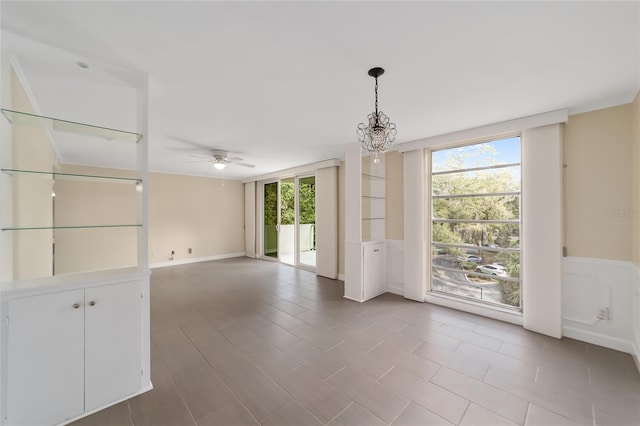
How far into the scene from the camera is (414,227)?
395cm

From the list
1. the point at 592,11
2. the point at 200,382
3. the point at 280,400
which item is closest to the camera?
the point at 592,11

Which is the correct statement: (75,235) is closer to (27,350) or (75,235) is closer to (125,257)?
(125,257)

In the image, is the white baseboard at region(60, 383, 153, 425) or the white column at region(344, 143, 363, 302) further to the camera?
the white column at region(344, 143, 363, 302)

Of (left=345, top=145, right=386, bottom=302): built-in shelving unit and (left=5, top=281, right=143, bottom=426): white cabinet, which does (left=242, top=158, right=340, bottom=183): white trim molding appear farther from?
(left=5, top=281, right=143, bottom=426): white cabinet

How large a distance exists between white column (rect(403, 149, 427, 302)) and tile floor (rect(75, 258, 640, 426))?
47 centimetres

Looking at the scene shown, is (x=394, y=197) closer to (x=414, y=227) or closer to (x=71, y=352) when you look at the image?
(x=414, y=227)

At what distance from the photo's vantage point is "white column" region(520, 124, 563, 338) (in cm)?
279

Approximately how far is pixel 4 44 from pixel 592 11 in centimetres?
360

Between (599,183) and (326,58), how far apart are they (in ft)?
10.2

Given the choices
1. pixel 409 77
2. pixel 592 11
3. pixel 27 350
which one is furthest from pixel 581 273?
pixel 27 350

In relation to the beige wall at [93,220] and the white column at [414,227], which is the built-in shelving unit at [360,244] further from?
the beige wall at [93,220]

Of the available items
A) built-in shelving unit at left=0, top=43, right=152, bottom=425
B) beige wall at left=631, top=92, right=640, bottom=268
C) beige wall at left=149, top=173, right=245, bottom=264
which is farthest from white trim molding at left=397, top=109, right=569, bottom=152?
beige wall at left=149, top=173, right=245, bottom=264

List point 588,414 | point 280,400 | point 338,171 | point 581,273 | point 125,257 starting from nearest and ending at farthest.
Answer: point 588,414 → point 280,400 → point 581,273 → point 338,171 → point 125,257

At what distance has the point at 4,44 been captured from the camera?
1.62 metres
